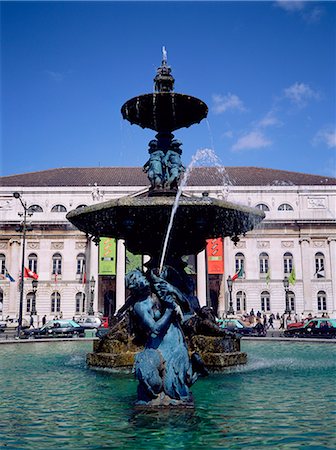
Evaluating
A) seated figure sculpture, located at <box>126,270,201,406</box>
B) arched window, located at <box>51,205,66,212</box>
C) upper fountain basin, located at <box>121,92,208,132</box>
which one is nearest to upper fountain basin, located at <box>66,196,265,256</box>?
upper fountain basin, located at <box>121,92,208,132</box>

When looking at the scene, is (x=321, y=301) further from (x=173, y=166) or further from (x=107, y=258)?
(x=173, y=166)

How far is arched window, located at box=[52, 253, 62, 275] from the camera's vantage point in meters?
53.1

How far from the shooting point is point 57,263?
53.2 metres

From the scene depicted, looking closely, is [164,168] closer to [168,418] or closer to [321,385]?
[321,385]

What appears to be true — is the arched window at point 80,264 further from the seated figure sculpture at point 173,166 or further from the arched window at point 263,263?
the seated figure sculpture at point 173,166

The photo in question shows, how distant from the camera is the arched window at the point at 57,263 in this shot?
53125mm

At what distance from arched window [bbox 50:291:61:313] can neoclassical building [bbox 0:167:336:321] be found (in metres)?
0.11

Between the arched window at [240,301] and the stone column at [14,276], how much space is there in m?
23.3

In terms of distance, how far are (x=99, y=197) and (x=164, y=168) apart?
42.2 m

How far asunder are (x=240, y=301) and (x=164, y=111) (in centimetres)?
4363

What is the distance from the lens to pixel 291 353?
13.1 m

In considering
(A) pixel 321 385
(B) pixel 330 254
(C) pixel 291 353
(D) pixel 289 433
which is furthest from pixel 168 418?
(B) pixel 330 254

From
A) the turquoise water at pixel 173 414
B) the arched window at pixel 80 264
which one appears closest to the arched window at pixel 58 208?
the arched window at pixel 80 264

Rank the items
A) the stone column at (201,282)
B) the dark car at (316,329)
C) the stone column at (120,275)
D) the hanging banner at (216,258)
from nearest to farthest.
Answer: the dark car at (316,329)
the hanging banner at (216,258)
the stone column at (120,275)
the stone column at (201,282)
